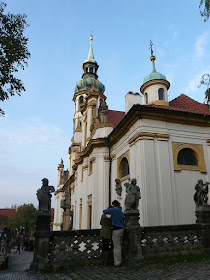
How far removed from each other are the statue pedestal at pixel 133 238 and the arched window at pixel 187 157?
643cm

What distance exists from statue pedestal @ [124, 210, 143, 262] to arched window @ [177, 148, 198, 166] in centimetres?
643

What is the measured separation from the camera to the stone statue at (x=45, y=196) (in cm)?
716

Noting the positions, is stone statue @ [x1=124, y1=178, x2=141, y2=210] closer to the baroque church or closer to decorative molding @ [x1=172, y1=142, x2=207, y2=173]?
the baroque church

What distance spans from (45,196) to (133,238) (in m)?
3.04

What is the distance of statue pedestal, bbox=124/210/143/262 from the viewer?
6597mm

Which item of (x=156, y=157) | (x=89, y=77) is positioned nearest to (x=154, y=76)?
(x=156, y=157)

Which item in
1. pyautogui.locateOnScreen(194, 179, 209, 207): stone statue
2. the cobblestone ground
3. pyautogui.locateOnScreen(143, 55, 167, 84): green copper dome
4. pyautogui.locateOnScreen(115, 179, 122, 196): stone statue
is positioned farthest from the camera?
pyautogui.locateOnScreen(143, 55, 167, 84): green copper dome

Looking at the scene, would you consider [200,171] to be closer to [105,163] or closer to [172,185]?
[172,185]

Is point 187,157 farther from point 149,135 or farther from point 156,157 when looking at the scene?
point 149,135

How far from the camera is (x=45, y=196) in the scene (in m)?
7.38

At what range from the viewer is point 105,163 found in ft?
55.9

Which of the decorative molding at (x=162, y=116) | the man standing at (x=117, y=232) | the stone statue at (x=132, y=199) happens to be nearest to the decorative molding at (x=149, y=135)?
the decorative molding at (x=162, y=116)

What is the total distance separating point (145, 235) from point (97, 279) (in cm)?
272

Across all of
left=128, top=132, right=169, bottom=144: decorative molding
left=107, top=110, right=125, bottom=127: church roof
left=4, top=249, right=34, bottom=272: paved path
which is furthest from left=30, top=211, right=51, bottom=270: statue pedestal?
left=107, top=110, right=125, bottom=127: church roof
